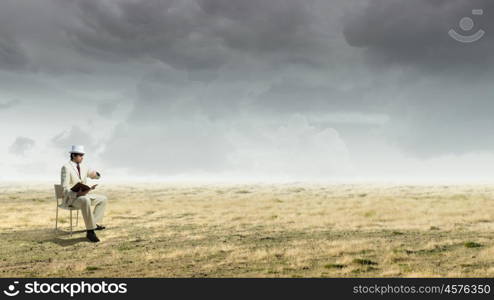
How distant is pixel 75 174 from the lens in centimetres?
1630

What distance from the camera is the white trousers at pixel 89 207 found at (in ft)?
51.9

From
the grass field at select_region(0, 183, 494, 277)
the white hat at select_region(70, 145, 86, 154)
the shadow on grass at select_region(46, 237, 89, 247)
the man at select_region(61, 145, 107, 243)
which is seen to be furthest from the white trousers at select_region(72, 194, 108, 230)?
the white hat at select_region(70, 145, 86, 154)

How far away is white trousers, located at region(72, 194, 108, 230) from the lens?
15.8 meters

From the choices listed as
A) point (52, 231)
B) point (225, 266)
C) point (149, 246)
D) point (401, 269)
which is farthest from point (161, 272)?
point (52, 231)

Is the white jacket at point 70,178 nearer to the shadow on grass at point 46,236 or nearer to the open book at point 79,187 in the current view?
the open book at point 79,187

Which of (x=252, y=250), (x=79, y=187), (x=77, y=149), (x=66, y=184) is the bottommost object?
(x=252, y=250)

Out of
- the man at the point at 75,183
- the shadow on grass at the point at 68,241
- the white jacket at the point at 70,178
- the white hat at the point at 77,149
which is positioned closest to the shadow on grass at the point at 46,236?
the shadow on grass at the point at 68,241

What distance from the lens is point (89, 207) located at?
1575 cm

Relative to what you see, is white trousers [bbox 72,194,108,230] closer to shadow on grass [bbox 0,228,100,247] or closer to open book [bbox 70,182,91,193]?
open book [bbox 70,182,91,193]

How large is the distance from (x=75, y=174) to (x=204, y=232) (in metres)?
6.19

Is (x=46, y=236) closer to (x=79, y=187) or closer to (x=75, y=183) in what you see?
(x=75, y=183)

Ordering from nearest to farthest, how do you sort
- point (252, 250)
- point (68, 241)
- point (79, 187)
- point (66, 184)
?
point (252, 250) < point (79, 187) < point (66, 184) < point (68, 241)

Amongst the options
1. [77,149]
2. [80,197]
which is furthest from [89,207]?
[77,149]

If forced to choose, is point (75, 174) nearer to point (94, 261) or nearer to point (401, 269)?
point (94, 261)
